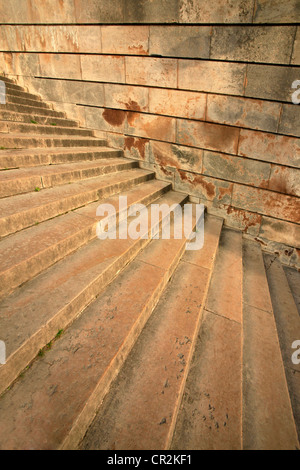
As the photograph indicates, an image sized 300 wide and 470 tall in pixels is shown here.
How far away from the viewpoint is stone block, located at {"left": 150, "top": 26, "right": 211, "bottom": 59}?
4316 millimetres

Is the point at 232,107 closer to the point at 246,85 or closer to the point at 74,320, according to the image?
the point at 246,85

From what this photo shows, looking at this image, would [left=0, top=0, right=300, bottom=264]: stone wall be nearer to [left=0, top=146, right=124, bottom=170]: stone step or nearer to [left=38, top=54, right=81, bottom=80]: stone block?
[left=38, top=54, right=81, bottom=80]: stone block

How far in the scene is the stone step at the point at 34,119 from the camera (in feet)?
15.1

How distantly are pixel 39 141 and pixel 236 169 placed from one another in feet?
13.4

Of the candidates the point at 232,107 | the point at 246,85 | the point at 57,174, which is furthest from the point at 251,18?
the point at 57,174

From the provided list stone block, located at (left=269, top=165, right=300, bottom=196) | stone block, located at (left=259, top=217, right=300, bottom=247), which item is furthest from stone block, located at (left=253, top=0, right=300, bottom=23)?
stone block, located at (left=259, top=217, right=300, bottom=247)

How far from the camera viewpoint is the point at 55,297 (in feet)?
6.77

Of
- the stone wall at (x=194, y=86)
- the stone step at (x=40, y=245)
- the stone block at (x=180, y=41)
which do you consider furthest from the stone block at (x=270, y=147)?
the stone step at (x=40, y=245)

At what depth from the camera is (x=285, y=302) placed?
3.69 m

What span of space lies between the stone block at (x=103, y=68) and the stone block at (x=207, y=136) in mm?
1951

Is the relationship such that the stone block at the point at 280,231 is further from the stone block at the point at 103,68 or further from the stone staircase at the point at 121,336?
the stone block at the point at 103,68

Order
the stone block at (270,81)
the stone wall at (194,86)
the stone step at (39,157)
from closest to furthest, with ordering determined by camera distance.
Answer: the stone step at (39,157) → the stone block at (270,81) → the stone wall at (194,86)

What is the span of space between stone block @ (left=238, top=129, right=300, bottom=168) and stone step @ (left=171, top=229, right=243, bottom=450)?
9.35ft

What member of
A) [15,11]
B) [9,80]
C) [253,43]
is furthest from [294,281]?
[15,11]
